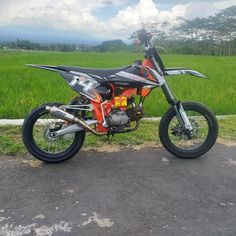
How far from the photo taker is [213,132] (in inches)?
147

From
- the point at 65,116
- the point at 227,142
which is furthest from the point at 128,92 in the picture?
the point at 227,142

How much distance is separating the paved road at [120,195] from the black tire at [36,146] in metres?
0.09

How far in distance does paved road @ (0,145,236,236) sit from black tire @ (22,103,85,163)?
87mm

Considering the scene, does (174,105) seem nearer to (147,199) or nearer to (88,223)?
(147,199)

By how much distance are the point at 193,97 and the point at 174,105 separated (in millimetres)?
3250

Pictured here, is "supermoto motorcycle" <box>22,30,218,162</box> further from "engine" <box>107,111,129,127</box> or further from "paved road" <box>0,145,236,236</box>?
"paved road" <box>0,145,236,236</box>

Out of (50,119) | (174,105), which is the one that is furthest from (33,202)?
(174,105)

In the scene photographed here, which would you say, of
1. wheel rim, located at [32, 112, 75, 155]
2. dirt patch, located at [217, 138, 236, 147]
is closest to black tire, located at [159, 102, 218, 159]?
dirt patch, located at [217, 138, 236, 147]

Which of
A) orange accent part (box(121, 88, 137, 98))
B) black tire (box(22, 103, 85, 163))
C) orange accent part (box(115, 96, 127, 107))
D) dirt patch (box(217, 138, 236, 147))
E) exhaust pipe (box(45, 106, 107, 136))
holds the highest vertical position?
orange accent part (box(121, 88, 137, 98))

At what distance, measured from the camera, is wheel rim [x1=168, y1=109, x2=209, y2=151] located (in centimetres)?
378

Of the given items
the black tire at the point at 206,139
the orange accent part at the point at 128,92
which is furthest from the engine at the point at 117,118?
the black tire at the point at 206,139

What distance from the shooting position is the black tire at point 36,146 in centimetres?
340

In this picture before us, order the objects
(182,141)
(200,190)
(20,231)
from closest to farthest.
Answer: (20,231), (200,190), (182,141)

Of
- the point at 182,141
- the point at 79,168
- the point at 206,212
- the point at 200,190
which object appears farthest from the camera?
the point at 182,141
